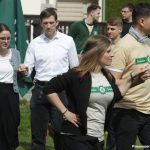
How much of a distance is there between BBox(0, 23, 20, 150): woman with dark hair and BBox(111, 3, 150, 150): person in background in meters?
1.75

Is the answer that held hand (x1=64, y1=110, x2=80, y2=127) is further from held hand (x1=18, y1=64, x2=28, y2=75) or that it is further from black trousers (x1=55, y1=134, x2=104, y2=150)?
held hand (x1=18, y1=64, x2=28, y2=75)

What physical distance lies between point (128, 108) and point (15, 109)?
2021mm

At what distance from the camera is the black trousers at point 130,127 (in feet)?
20.8

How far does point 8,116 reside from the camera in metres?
7.89

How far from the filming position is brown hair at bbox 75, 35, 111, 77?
5.57 metres

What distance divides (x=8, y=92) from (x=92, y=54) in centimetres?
240

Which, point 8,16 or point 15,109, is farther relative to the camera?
point 8,16

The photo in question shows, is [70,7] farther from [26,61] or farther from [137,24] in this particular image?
[137,24]

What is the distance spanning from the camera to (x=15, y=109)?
789 centimetres

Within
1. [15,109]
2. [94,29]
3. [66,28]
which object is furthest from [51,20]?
[66,28]

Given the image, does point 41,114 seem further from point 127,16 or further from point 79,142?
point 127,16

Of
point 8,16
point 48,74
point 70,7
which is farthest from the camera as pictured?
point 70,7

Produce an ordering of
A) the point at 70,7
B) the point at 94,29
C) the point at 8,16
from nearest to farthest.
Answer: the point at 8,16, the point at 94,29, the point at 70,7

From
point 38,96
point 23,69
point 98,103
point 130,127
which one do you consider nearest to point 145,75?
point 98,103
